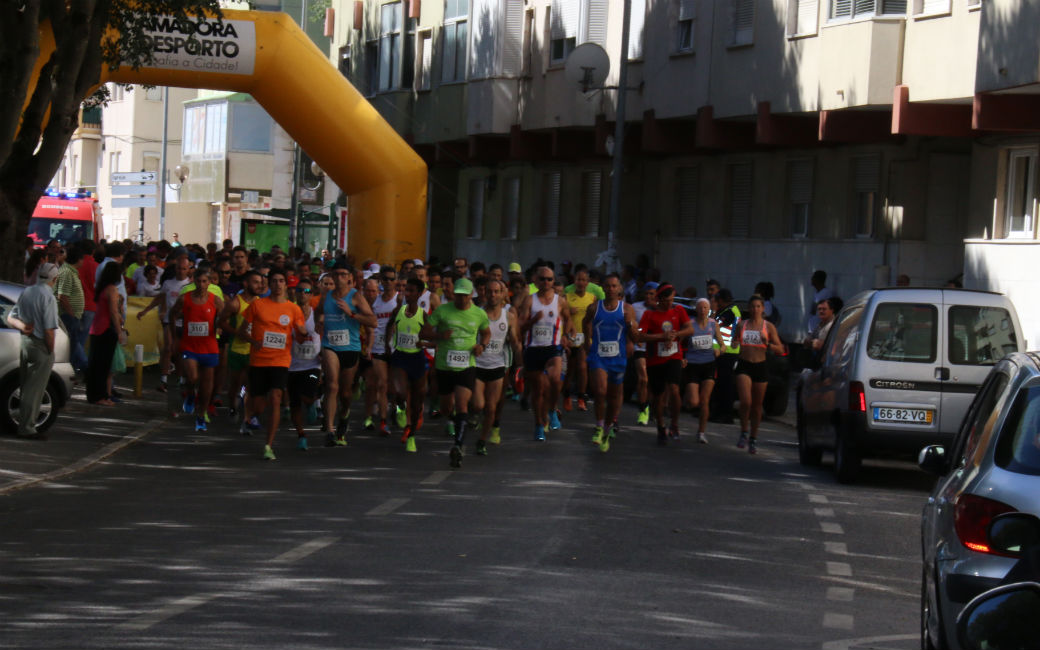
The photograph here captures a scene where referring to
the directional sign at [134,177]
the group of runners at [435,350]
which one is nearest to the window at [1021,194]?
the group of runners at [435,350]

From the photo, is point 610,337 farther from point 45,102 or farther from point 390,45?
point 390,45

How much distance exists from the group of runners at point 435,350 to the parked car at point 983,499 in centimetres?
880

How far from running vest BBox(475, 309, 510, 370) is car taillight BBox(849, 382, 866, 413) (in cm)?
355

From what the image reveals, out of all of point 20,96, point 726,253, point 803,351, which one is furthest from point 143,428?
point 726,253

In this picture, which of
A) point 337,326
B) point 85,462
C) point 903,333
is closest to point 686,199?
point 337,326

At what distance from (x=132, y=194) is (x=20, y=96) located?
3450cm

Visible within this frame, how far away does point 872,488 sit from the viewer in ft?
52.6

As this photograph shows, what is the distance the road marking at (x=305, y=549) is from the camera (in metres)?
10.3

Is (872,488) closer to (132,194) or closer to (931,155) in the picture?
(931,155)

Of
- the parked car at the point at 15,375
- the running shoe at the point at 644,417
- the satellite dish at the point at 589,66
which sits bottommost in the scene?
the running shoe at the point at 644,417

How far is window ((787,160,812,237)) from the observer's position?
30344mm

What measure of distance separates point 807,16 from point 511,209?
15.0m

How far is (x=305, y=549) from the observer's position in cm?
1071

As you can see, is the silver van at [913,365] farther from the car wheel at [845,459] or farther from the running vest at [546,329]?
the running vest at [546,329]
